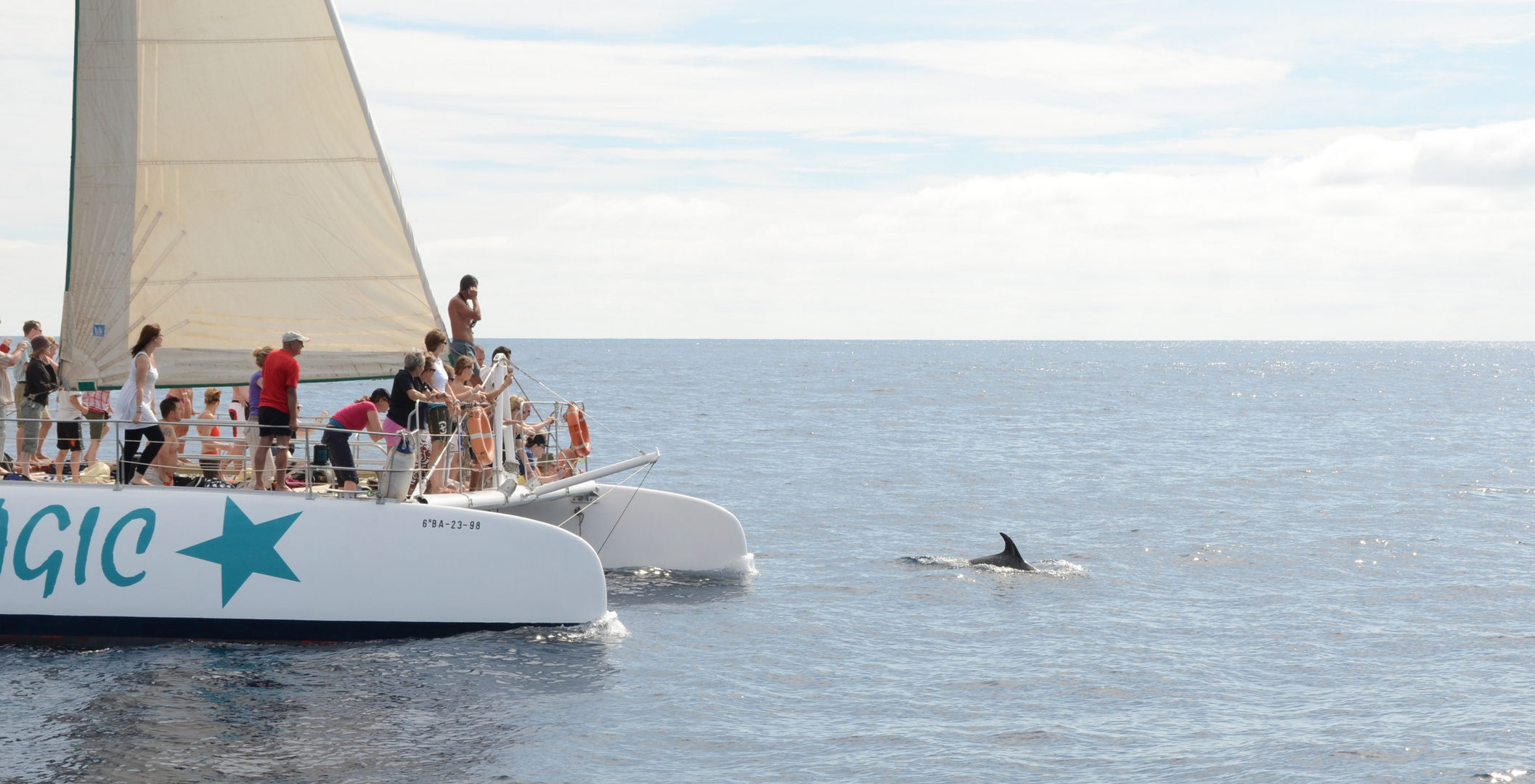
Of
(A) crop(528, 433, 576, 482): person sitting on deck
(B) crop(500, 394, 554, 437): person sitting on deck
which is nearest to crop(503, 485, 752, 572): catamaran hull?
(A) crop(528, 433, 576, 482): person sitting on deck

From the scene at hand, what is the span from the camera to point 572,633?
45.1 ft

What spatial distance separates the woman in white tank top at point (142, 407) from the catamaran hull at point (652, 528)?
4.81 metres

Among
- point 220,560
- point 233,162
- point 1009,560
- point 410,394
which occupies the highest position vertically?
point 233,162

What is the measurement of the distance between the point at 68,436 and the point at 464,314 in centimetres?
418

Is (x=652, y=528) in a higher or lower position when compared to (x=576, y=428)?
lower

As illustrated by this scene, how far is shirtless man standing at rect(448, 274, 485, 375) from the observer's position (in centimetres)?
1422

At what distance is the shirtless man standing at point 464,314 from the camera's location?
46.6 feet

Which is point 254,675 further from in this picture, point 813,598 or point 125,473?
point 813,598

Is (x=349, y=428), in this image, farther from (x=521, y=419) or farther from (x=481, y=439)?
(x=521, y=419)

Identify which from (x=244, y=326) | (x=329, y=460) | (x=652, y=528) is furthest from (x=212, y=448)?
(x=652, y=528)

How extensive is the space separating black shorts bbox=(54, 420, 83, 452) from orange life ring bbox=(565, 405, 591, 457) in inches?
200

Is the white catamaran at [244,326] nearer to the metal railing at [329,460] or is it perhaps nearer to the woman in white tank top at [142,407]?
the metal railing at [329,460]

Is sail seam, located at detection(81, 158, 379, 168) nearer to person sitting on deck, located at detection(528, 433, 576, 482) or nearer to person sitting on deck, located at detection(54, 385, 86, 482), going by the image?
person sitting on deck, located at detection(54, 385, 86, 482)

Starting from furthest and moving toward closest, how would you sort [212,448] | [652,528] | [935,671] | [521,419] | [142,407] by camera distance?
[652,528], [212,448], [521,419], [935,671], [142,407]
